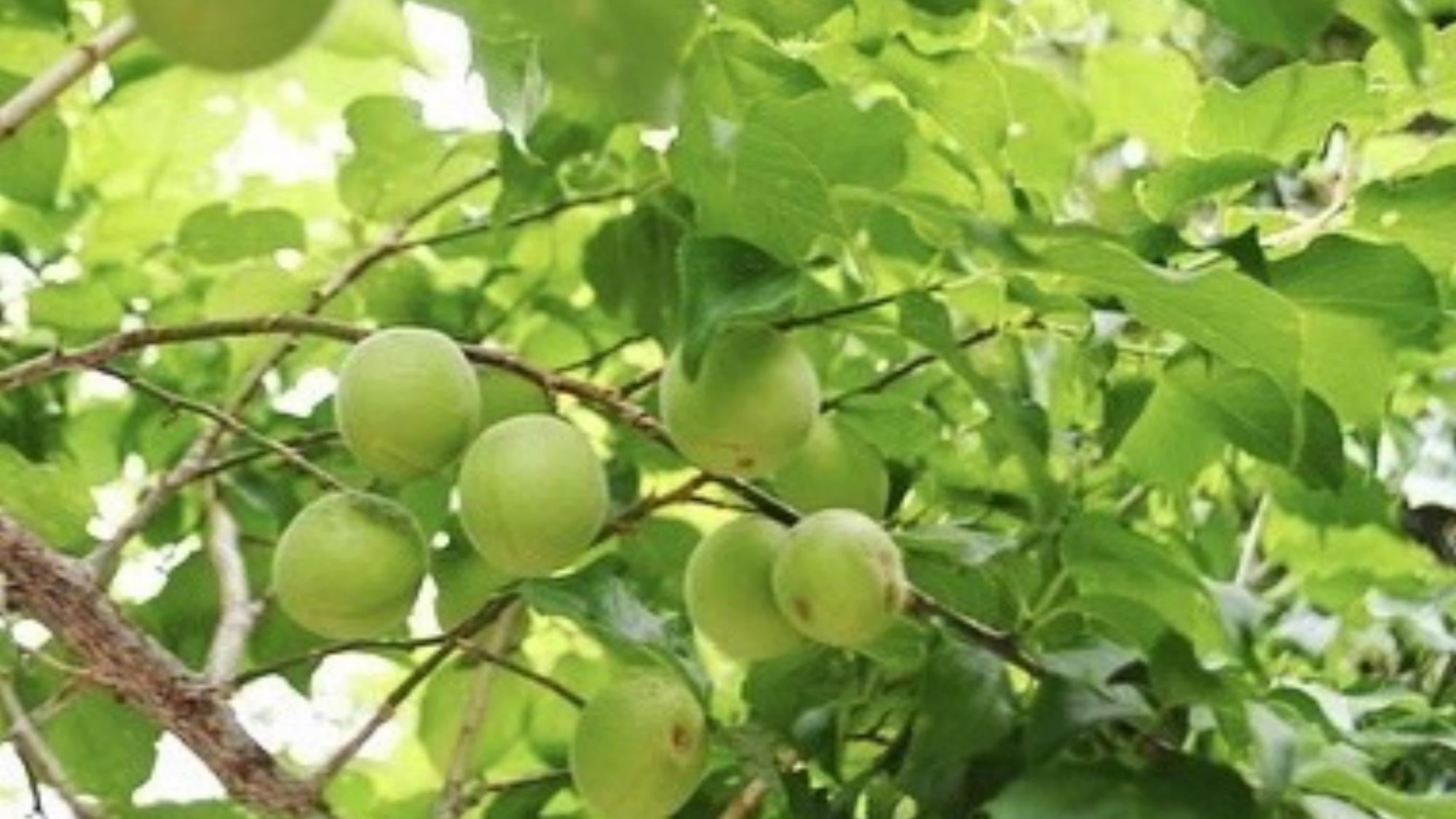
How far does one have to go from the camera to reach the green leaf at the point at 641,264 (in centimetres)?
155

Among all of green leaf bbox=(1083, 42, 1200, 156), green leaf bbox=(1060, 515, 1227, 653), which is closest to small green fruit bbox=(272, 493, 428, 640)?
green leaf bbox=(1060, 515, 1227, 653)

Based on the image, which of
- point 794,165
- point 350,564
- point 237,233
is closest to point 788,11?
point 794,165

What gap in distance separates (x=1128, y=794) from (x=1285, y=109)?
0.37 m

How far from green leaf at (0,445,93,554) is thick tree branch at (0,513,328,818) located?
22 centimetres

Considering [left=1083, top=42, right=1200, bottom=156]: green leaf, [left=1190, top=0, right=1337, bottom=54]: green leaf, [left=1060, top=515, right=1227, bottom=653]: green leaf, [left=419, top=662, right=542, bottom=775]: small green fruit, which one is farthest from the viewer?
[left=419, top=662, right=542, bottom=775]: small green fruit

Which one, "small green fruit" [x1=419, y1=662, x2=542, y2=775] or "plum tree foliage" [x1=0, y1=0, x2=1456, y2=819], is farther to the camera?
"small green fruit" [x1=419, y1=662, x2=542, y2=775]

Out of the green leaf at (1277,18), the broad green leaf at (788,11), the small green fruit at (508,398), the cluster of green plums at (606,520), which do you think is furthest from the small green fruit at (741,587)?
the green leaf at (1277,18)

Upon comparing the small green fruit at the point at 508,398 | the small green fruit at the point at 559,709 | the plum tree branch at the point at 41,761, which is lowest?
the small green fruit at the point at 559,709

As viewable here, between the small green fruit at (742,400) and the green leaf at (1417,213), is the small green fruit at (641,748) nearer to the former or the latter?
the small green fruit at (742,400)

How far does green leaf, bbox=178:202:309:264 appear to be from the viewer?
5.26ft

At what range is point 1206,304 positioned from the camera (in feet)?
3.38

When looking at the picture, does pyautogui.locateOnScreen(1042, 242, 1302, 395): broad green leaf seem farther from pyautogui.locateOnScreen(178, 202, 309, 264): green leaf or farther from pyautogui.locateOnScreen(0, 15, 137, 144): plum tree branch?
pyautogui.locateOnScreen(178, 202, 309, 264): green leaf

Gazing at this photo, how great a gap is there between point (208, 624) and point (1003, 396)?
62 centimetres

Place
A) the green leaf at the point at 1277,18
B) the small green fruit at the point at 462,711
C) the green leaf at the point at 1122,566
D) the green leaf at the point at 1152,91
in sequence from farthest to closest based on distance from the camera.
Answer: the small green fruit at the point at 462,711, the green leaf at the point at 1152,91, the green leaf at the point at 1122,566, the green leaf at the point at 1277,18
